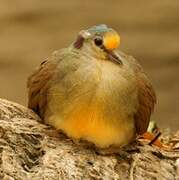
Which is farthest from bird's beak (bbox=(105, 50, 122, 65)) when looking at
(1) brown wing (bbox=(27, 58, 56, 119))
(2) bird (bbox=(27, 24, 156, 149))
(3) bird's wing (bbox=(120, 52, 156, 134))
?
(1) brown wing (bbox=(27, 58, 56, 119))

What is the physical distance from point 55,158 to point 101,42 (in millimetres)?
416

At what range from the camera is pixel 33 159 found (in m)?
2.81

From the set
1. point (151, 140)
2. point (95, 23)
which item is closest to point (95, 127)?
point (151, 140)

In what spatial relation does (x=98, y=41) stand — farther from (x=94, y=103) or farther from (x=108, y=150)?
(x=108, y=150)

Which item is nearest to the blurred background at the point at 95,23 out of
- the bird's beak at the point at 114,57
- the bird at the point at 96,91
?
the bird at the point at 96,91

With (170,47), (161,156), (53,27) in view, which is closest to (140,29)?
(170,47)

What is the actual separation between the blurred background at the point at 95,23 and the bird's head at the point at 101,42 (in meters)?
2.54

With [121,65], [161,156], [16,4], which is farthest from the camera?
[16,4]

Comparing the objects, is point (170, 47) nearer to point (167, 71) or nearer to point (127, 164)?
point (167, 71)

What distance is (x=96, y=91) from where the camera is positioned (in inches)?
108

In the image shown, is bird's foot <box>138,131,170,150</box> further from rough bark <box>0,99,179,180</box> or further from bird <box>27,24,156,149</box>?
bird <box>27,24,156,149</box>

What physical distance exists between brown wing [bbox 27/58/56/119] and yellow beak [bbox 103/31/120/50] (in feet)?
0.87

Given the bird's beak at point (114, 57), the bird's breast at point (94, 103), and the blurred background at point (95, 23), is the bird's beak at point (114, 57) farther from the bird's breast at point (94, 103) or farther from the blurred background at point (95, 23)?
the blurred background at point (95, 23)

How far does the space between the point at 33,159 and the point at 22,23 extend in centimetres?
269
